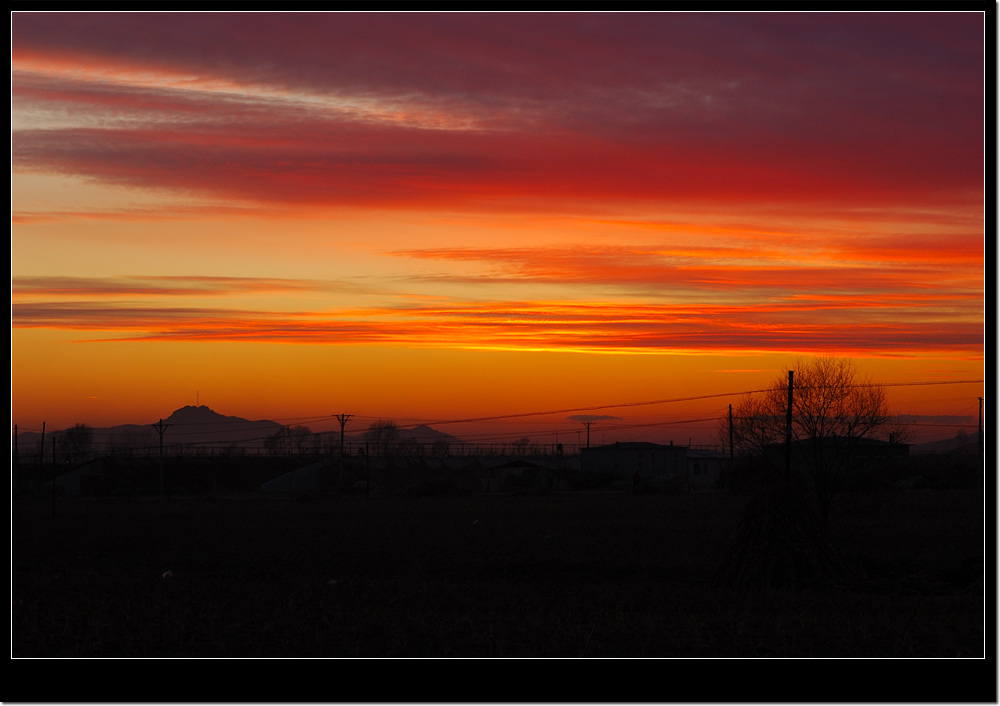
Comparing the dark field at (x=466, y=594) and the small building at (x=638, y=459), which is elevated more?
the dark field at (x=466, y=594)

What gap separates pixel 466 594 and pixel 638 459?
10271 cm

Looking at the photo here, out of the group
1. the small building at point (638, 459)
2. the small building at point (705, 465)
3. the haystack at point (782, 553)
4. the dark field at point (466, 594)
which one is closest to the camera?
the dark field at point (466, 594)

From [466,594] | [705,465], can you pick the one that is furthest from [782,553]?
[705,465]

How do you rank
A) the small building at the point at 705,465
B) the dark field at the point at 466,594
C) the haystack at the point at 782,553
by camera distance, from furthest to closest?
the small building at the point at 705,465 < the haystack at the point at 782,553 < the dark field at the point at 466,594

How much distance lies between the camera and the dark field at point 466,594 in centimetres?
1381

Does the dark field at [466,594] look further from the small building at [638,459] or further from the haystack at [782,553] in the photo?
the small building at [638,459]

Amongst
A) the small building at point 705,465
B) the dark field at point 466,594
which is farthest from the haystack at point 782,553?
the small building at point 705,465

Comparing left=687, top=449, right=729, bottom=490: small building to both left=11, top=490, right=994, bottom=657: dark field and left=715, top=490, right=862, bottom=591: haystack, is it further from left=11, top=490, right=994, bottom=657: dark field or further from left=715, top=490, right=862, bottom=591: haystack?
left=715, top=490, right=862, bottom=591: haystack

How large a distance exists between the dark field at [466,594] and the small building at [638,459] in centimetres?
7352

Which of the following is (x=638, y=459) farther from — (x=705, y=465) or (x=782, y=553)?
(x=782, y=553)

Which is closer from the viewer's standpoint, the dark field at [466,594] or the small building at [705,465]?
the dark field at [466,594]

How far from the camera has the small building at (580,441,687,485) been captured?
120562mm

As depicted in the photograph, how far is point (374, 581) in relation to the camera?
23.8m

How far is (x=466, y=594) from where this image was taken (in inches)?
794
